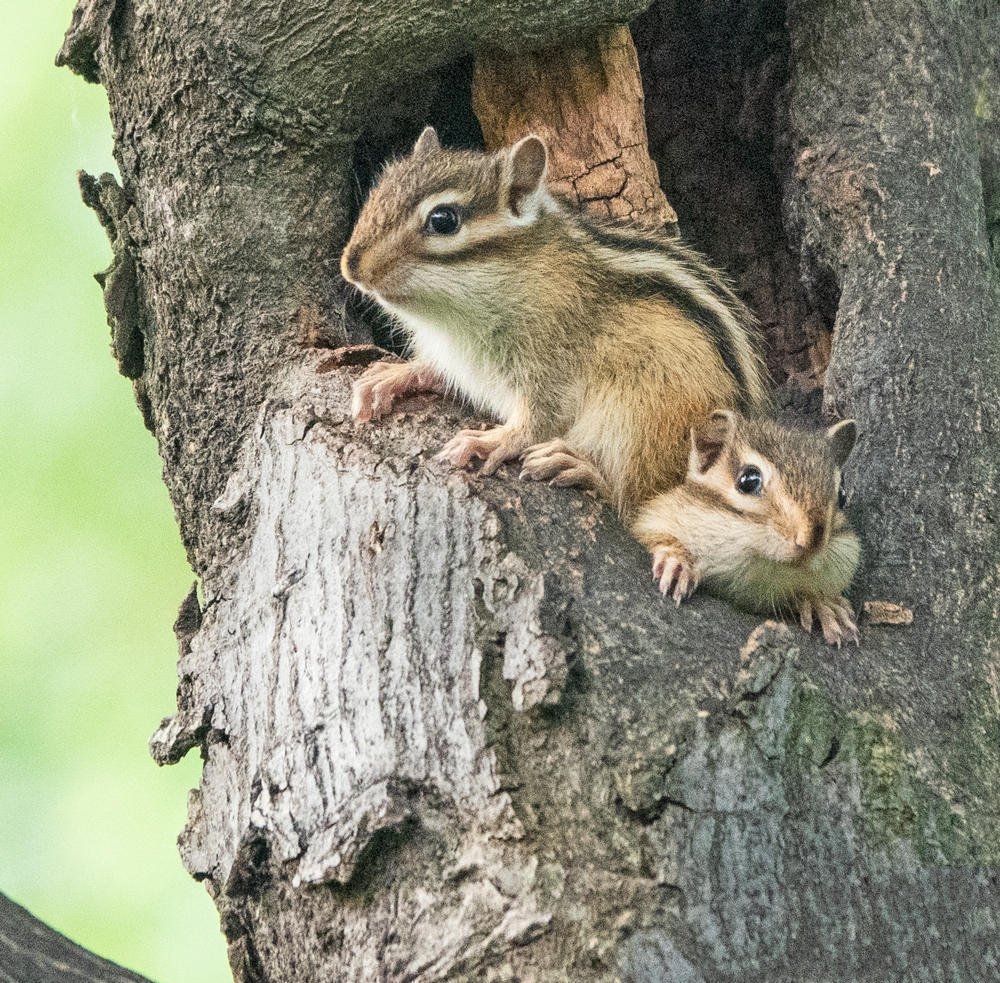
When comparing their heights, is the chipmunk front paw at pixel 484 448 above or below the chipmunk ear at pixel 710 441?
below

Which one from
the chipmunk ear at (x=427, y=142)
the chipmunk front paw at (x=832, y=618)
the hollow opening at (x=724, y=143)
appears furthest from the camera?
the hollow opening at (x=724, y=143)

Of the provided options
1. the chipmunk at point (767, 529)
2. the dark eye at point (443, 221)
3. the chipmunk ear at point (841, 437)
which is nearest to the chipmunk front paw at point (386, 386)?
the dark eye at point (443, 221)

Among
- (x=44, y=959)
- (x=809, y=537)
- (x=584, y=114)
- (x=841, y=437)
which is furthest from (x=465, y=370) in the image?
(x=44, y=959)

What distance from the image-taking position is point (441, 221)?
17.3ft

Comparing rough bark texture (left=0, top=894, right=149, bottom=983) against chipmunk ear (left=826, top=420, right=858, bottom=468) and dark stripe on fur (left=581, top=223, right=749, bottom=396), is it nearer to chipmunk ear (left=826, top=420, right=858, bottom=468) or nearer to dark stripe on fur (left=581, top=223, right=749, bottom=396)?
chipmunk ear (left=826, top=420, right=858, bottom=468)

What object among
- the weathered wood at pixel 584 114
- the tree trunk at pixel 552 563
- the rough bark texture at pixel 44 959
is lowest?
the rough bark texture at pixel 44 959

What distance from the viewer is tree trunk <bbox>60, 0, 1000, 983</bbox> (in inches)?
141

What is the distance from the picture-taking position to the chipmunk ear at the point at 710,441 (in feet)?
16.6

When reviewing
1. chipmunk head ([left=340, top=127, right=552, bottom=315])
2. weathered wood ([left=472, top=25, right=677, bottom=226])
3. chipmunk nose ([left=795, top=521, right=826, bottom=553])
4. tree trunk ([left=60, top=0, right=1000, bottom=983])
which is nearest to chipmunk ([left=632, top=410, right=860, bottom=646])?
chipmunk nose ([left=795, top=521, right=826, bottom=553])

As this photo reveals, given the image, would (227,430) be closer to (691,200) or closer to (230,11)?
(230,11)

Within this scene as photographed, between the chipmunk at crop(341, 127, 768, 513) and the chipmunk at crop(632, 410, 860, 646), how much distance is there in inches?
14.0

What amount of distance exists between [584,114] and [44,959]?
4109 mm

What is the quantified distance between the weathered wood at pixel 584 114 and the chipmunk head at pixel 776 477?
1398 millimetres

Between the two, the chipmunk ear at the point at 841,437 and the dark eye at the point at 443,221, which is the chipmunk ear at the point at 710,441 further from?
the dark eye at the point at 443,221
